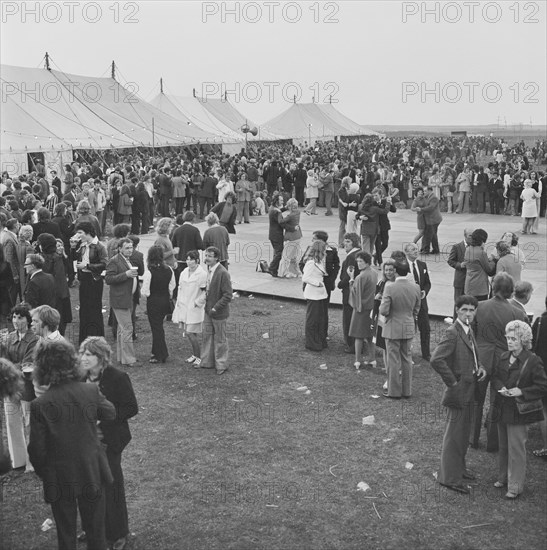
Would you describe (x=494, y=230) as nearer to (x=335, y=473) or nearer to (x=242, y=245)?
(x=242, y=245)

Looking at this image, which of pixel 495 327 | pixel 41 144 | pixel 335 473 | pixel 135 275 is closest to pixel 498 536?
pixel 335 473

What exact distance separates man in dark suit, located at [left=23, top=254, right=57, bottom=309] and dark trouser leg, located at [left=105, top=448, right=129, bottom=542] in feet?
11.9

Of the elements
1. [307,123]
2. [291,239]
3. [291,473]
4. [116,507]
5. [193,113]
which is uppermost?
[307,123]

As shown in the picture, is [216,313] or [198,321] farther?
[198,321]

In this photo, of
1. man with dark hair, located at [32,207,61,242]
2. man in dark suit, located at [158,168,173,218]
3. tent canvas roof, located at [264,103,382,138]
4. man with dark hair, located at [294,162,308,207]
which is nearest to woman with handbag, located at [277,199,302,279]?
man with dark hair, located at [32,207,61,242]

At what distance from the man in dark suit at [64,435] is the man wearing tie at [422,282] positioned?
5730 mm

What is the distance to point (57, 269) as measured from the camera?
10250 millimetres

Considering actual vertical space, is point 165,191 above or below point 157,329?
above

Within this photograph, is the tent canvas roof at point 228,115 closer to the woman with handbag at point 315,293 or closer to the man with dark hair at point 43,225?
the man with dark hair at point 43,225

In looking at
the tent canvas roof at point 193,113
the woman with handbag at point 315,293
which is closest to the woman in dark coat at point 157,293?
the woman with handbag at point 315,293

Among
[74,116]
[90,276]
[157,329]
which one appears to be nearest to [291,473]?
[157,329]

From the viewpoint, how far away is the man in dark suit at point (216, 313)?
973 centimetres

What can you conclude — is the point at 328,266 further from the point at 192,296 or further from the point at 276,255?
the point at 276,255

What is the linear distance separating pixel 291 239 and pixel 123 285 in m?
5.60
